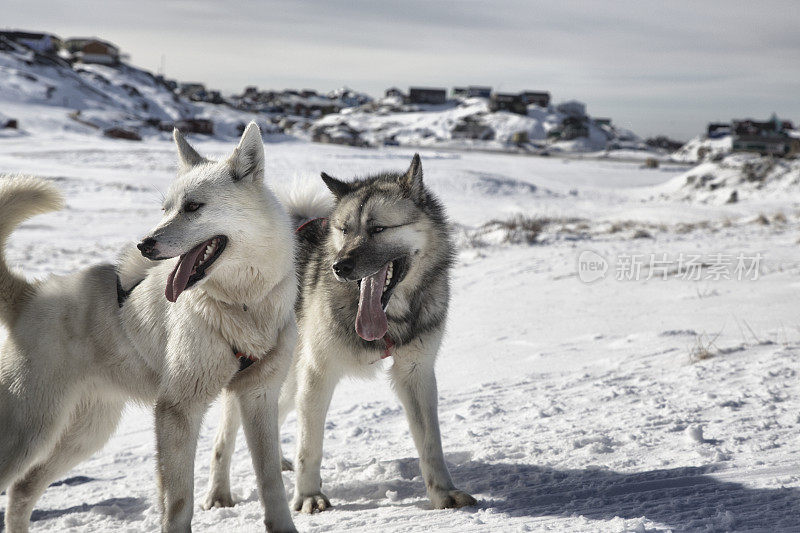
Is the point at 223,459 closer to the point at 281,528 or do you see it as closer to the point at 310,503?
the point at 310,503

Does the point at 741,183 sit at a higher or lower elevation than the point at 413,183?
lower

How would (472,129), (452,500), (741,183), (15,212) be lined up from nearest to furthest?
(15,212) < (452,500) < (741,183) < (472,129)

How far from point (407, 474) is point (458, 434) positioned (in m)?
0.51

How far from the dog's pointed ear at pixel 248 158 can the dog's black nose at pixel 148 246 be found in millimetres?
407

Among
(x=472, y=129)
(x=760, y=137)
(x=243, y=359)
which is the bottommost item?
(x=243, y=359)

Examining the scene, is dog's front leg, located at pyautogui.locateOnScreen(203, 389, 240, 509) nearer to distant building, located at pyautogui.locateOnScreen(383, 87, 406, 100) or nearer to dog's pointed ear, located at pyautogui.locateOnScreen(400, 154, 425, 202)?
dog's pointed ear, located at pyautogui.locateOnScreen(400, 154, 425, 202)

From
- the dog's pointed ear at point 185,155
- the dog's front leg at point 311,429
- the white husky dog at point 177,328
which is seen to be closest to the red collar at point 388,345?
the dog's front leg at point 311,429

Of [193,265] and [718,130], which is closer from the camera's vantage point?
[193,265]

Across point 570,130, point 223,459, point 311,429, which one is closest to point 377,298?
point 311,429

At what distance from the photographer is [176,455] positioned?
2.52m

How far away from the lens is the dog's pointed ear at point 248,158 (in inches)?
99.8

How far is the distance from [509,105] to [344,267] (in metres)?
66.7

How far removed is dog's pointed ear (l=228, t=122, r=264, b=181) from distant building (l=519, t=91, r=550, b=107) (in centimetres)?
7640

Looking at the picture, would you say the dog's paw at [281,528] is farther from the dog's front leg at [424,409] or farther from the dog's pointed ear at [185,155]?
the dog's pointed ear at [185,155]
